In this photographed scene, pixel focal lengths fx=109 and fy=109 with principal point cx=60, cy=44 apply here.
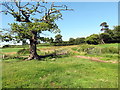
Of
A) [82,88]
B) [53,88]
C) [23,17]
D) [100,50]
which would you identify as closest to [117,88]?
[82,88]

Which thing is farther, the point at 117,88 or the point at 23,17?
the point at 23,17

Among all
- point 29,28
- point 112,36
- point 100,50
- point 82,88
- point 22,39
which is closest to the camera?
point 82,88

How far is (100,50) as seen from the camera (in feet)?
98.3

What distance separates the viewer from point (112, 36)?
305 ft

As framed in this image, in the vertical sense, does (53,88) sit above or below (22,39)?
below

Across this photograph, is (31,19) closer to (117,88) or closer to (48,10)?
(48,10)

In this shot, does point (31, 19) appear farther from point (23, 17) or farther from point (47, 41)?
point (47, 41)

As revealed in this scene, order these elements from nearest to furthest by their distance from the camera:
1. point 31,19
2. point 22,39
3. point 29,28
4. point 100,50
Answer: point 29,28
point 22,39
point 31,19
point 100,50

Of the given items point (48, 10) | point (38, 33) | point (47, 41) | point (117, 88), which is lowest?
point (117, 88)

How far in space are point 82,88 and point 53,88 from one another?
1.83m

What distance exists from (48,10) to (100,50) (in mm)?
17541

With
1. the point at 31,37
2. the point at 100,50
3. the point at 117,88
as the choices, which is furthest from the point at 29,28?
the point at 100,50

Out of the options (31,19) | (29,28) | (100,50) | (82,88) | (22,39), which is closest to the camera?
(82,88)

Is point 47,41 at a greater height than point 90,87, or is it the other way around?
point 47,41
